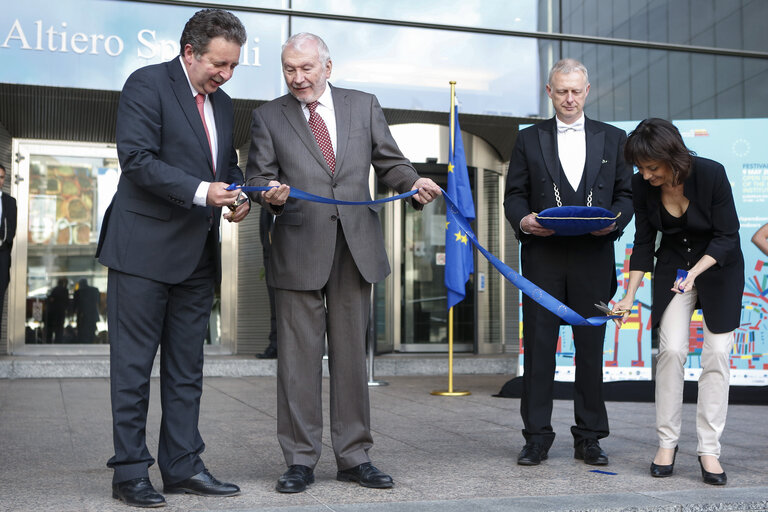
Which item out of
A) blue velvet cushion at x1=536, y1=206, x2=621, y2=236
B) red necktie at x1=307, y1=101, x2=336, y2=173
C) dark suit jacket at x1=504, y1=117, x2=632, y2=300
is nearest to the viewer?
red necktie at x1=307, y1=101, x2=336, y2=173

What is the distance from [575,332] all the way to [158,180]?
2.14m

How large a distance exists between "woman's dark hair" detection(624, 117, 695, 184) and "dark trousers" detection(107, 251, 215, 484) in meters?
1.81

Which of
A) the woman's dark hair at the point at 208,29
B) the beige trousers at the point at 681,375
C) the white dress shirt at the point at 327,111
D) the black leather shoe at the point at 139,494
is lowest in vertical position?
the black leather shoe at the point at 139,494

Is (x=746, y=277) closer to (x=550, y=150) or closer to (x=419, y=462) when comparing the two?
(x=550, y=150)

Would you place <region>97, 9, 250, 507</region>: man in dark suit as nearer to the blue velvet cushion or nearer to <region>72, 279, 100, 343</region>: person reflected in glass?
the blue velvet cushion

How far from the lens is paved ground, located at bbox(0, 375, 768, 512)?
10.5 ft

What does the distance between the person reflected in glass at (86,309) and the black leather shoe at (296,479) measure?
7.19 meters

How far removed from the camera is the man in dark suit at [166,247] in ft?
10.5

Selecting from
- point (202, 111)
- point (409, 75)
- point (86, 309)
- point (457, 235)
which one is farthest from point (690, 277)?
point (86, 309)

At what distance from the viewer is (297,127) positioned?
12.0 feet

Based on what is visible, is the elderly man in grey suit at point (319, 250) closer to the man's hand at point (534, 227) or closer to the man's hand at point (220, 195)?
the man's hand at point (220, 195)

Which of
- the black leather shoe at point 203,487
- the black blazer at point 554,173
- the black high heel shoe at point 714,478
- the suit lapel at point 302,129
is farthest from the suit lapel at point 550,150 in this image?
the black leather shoe at point 203,487

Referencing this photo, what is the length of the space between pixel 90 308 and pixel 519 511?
26.5 ft

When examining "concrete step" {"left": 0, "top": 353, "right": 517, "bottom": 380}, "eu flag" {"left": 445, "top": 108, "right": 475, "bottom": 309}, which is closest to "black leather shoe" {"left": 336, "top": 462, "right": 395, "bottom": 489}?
"eu flag" {"left": 445, "top": 108, "right": 475, "bottom": 309}
